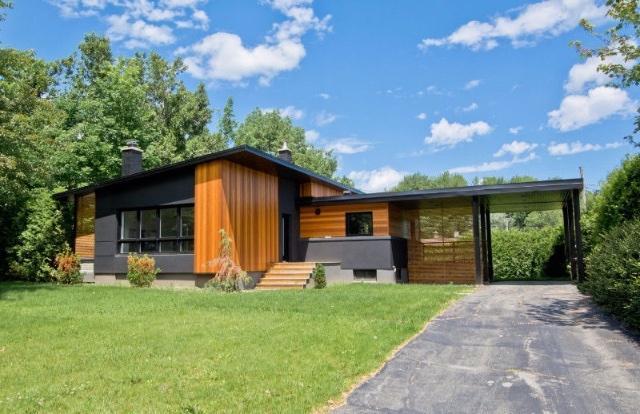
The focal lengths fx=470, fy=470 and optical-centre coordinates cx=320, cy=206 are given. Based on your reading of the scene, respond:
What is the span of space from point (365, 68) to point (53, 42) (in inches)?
675

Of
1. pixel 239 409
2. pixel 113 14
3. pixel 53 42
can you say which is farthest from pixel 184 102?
pixel 239 409

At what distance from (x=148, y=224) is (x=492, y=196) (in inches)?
449

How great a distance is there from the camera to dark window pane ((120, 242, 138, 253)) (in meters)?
15.7

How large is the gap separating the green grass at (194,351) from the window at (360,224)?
688 cm

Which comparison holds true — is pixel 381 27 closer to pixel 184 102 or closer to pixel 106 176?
pixel 106 176

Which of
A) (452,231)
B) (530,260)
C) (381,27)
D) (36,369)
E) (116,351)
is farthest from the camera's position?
(530,260)

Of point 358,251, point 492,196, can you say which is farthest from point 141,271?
point 492,196

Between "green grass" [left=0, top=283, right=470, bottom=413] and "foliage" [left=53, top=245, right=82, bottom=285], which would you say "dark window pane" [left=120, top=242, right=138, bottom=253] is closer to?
"foliage" [left=53, top=245, right=82, bottom=285]

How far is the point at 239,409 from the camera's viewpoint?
13.3 feet

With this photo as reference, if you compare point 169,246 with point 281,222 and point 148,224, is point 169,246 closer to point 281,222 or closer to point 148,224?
point 148,224

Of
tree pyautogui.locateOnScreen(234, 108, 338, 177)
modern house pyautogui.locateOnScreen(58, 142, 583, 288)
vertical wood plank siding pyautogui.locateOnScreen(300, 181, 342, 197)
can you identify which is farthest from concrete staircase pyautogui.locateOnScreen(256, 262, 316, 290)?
tree pyautogui.locateOnScreen(234, 108, 338, 177)

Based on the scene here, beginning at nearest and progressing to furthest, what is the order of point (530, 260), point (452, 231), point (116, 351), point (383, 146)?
1. point (116, 351)
2. point (452, 231)
3. point (530, 260)
4. point (383, 146)

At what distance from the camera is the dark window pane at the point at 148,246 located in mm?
15244

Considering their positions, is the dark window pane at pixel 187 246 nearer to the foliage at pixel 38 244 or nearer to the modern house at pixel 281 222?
the modern house at pixel 281 222
